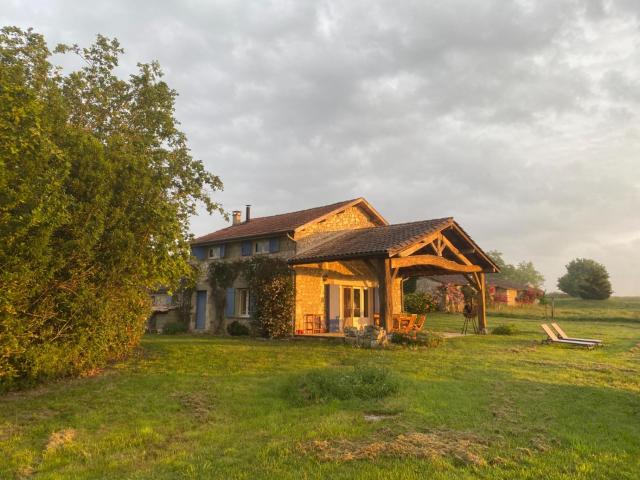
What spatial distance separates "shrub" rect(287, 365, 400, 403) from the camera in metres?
7.52

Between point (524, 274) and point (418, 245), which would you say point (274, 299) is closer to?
point (418, 245)

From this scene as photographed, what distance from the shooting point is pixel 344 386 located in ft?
25.2

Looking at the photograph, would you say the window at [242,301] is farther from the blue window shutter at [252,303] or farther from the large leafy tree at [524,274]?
the large leafy tree at [524,274]

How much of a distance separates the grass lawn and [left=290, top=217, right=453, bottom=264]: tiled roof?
4.29 m

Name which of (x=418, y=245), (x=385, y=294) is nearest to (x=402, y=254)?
(x=418, y=245)

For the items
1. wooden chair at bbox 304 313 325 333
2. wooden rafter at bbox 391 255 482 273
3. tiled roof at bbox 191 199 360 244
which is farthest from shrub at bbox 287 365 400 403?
tiled roof at bbox 191 199 360 244

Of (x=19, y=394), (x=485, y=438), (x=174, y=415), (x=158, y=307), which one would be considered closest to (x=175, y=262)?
(x=19, y=394)

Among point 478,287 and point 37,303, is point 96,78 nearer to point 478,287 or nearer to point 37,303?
point 37,303

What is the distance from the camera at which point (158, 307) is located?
2286cm

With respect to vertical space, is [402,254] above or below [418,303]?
above

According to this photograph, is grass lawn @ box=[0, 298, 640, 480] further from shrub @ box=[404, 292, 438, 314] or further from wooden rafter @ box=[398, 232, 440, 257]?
shrub @ box=[404, 292, 438, 314]

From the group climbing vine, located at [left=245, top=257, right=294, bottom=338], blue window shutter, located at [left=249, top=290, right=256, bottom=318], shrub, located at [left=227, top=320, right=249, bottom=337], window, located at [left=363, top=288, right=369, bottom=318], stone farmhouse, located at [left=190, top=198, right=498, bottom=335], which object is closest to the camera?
stone farmhouse, located at [left=190, top=198, right=498, bottom=335]

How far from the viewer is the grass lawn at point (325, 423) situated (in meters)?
4.62

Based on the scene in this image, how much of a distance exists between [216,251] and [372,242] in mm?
9441
